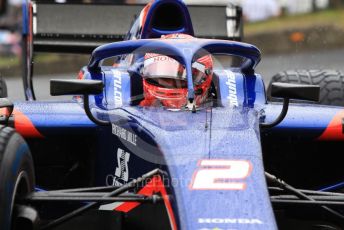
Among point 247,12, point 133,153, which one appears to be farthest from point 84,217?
point 247,12

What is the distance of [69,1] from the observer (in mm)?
8477

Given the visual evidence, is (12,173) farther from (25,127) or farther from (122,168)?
(25,127)

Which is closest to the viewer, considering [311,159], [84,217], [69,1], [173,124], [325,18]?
[173,124]

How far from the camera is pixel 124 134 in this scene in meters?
4.95

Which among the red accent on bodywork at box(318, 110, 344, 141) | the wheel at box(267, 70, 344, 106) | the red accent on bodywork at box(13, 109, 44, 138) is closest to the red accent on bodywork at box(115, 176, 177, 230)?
the red accent on bodywork at box(13, 109, 44, 138)

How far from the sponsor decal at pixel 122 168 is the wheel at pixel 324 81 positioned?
2.25 m

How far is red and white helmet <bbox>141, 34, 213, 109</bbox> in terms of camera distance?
5312 mm

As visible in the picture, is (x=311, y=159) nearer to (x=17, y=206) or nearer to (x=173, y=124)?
(x=173, y=124)

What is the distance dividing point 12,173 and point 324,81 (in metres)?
3.64

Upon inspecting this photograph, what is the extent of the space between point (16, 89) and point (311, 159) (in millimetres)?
6558

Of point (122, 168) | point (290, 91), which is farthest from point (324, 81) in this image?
point (122, 168)

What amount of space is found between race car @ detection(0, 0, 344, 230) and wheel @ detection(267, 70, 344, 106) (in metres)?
1.25

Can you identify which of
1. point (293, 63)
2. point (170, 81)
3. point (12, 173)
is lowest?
point (293, 63)

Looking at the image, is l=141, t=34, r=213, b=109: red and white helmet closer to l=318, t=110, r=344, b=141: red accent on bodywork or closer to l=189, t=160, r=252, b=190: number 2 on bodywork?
l=318, t=110, r=344, b=141: red accent on bodywork
